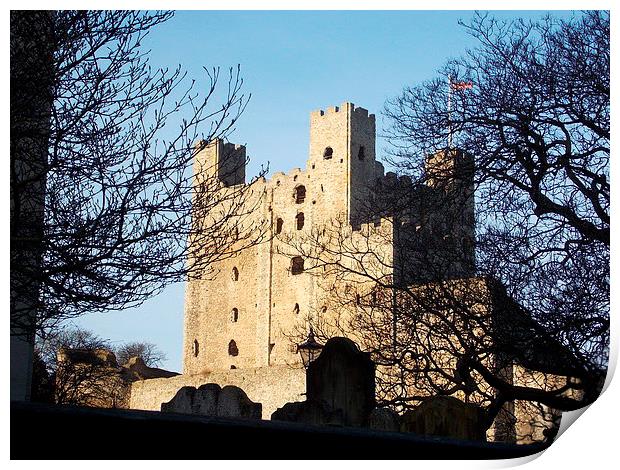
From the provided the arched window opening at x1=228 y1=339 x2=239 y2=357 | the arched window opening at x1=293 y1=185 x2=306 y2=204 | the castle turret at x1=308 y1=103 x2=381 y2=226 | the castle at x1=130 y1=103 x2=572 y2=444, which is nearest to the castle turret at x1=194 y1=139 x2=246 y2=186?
the castle at x1=130 y1=103 x2=572 y2=444

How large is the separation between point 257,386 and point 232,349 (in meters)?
14.6

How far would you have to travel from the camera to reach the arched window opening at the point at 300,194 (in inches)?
1991

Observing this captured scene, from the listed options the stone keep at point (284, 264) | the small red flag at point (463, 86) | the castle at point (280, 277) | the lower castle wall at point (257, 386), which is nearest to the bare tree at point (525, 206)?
the small red flag at point (463, 86)

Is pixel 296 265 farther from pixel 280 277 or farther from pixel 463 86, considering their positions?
pixel 463 86

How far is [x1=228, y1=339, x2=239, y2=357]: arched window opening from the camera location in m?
52.4

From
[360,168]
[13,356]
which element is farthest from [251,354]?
[13,356]

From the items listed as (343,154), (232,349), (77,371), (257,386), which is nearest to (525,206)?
(77,371)

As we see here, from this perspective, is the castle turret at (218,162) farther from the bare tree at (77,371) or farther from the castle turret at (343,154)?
the castle turret at (343,154)

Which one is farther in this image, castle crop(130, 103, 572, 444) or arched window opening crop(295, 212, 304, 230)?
arched window opening crop(295, 212, 304, 230)

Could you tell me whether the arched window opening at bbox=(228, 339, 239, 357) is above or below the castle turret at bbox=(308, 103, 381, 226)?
below

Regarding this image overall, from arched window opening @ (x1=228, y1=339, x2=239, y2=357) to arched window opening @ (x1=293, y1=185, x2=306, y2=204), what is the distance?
795 cm

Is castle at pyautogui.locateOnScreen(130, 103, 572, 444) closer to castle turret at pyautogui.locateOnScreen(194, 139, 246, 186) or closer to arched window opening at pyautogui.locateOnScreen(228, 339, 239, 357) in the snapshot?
arched window opening at pyautogui.locateOnScreen(228, 339, 239, 357)

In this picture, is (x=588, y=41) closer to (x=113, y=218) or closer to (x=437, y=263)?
(x=437, y=263)

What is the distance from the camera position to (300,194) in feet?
167
